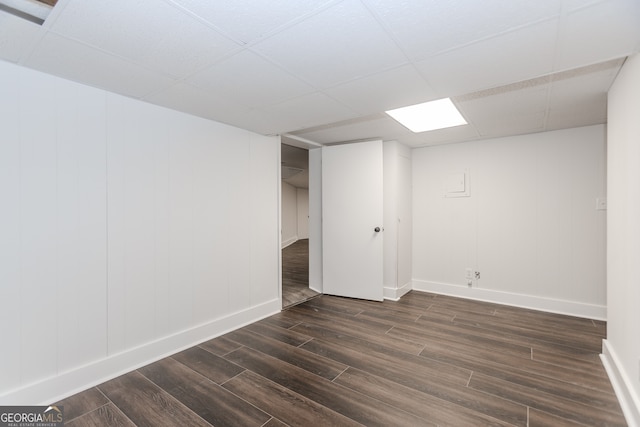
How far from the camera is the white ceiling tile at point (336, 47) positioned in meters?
1.32

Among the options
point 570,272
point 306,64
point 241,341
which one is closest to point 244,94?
point 306,64

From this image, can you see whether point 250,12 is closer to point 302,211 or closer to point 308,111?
point 308,111

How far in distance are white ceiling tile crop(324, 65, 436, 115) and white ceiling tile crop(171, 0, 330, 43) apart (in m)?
0.73

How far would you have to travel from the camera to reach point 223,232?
2906mm

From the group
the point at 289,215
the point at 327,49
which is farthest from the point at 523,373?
the point at 289,215

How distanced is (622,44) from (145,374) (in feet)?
12.1

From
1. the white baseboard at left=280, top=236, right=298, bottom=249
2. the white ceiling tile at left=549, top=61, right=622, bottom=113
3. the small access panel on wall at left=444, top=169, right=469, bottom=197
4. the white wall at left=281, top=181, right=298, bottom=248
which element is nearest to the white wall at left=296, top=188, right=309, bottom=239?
the white wall at left=281, top=181, right=298, bottom=248

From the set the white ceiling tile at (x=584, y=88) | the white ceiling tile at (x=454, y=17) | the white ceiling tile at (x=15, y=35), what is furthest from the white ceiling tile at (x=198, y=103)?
the white ceiling tile at (x=584, y=88)

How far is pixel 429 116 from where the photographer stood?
299 centimetres

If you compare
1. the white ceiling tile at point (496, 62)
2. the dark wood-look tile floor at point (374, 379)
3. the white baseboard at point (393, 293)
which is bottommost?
the dark wood-look tile floor at point (374, 379)

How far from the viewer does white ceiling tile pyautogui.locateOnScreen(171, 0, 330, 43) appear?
122 cm

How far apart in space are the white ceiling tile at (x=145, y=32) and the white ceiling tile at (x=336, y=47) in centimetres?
28

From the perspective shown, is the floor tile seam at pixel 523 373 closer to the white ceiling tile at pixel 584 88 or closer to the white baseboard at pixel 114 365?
the white baseboard at pixel 114 365

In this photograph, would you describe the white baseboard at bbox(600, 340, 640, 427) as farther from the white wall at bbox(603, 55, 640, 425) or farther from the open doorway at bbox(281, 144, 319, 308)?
the open doorway at bbox(281, 144, 319, 308)
